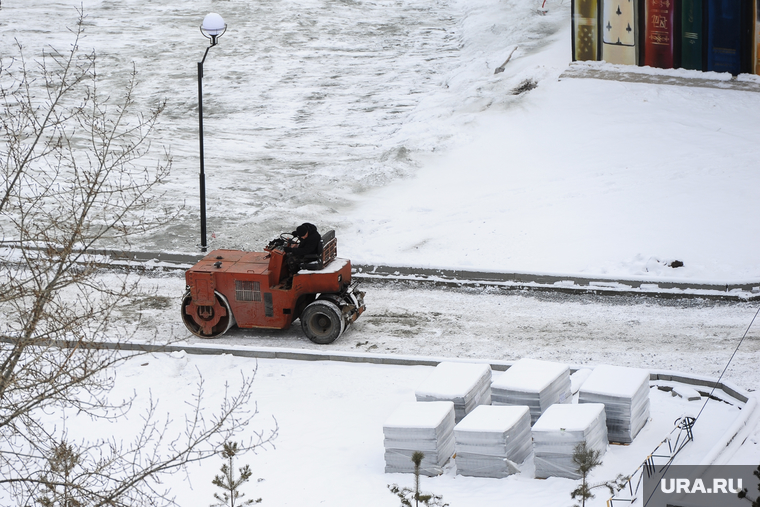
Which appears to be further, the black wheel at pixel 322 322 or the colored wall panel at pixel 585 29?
the colored wall panel at pixel 585 29

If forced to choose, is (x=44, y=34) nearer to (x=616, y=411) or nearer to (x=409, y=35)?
(x=409, y=35)

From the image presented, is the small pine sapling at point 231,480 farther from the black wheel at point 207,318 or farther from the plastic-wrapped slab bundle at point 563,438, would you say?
the black wheel at point 207,318

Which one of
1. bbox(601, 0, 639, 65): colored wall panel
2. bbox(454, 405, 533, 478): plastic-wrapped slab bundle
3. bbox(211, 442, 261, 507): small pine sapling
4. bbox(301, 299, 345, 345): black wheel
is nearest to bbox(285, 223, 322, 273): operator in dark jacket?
bbox(301, 299, 345, 345): black wheel

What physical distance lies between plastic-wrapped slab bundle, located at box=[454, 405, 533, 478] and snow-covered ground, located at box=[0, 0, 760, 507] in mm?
181

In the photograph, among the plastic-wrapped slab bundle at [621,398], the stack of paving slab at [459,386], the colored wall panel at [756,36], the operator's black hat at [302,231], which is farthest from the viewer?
the colored wall panel at [756,36]

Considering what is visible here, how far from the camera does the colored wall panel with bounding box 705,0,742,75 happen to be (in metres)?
23.0

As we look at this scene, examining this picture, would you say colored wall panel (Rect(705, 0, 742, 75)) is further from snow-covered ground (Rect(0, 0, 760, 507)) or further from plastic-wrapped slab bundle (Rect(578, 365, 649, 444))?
plastic-wrapped slab bundle (Rect(578, 365, 649, 444))

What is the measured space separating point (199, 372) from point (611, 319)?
689 centimetres

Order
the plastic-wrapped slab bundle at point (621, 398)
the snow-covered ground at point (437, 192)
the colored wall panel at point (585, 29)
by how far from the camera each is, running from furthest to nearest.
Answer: the colored wall panel at point (585, 29) < the snow-covered ground at point (437, 192) < the plastic-wrapped slab bundle at point (621, 398)

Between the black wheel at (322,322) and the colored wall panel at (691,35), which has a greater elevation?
the colored wall panel at (691,35)

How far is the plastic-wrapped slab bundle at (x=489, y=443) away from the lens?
1000 cm

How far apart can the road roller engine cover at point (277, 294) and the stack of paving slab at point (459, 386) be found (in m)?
2.46

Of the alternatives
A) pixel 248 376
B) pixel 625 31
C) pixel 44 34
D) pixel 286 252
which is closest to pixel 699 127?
pixel 625 31

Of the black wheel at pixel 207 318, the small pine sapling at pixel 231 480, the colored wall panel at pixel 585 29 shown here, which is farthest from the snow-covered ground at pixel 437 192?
the colored wall panel at pixel 585 29
